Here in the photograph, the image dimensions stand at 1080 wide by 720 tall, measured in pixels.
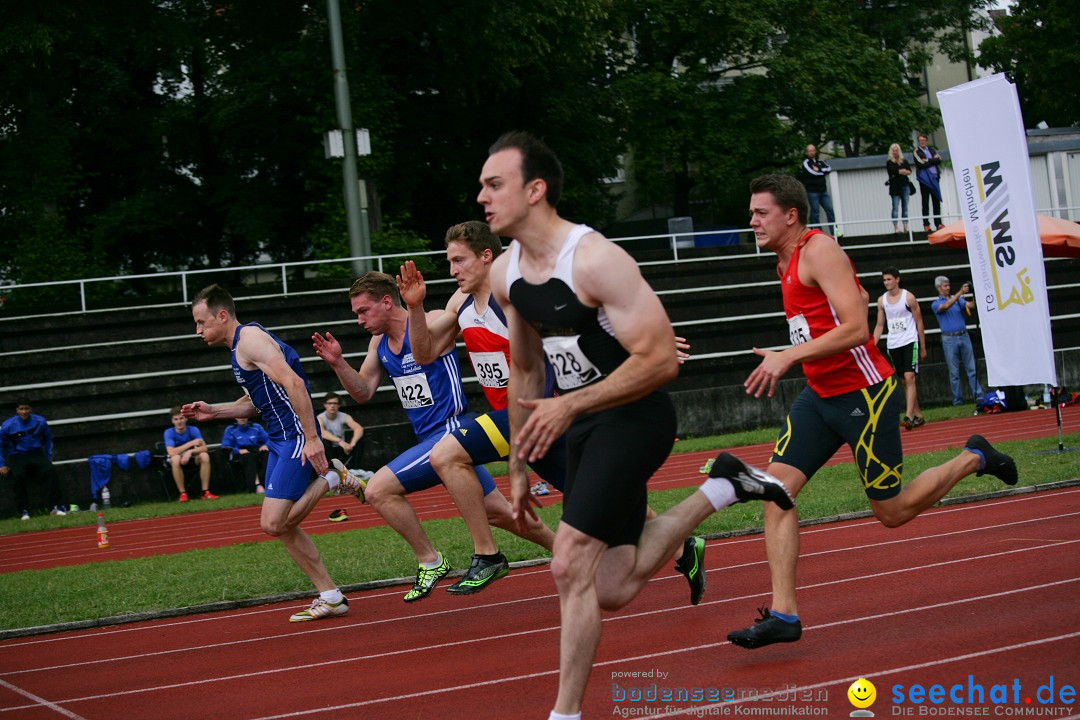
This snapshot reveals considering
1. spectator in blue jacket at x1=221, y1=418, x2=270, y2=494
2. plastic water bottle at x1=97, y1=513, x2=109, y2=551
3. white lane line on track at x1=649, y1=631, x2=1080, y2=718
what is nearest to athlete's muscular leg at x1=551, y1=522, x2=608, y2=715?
white lane line on track at x1=649, y1=631, x2=1080, y2=718

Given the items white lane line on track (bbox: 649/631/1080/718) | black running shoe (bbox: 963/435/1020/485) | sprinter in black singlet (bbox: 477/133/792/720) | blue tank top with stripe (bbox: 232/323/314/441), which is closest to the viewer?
sprinter in black singlet (bbox: 477/133/792/720)

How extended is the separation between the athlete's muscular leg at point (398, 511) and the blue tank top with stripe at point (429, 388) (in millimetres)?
498

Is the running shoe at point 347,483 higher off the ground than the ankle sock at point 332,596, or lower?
higher

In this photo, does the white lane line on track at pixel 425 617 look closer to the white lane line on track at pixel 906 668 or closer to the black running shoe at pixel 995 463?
the black running shoe at pixel 995 463

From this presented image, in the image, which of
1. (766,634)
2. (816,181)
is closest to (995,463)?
(766,634)

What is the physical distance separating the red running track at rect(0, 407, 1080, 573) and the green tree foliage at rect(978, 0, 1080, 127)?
29.9 meters

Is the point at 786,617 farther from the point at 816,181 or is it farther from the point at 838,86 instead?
the point at 838,86

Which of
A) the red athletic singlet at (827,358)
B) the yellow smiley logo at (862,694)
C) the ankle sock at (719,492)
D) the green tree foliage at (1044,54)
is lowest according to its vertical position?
the yellow smiley logo at (862,694)

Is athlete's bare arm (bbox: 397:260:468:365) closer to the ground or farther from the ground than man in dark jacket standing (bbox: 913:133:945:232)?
closer to the ground

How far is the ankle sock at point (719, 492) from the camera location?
5.19 meters

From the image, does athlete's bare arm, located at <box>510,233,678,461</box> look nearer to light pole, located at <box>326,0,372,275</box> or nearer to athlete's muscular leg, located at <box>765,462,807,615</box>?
athlete's muscular leg, located at <box>765,462,807,615</box>

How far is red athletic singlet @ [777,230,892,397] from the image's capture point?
5941 mm

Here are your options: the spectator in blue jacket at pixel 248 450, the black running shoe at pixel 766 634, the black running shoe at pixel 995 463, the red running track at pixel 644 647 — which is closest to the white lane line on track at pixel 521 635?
the red running track at pixel 644 647

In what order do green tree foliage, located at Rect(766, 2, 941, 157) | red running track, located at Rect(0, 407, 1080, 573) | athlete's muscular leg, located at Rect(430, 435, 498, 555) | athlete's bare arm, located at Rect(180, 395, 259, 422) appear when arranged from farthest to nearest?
1. green tree foliage, located at Rect(766, 2, 941, 157)
2. red running track, located at Rect(0, 407, 1080, 573)
3. athlete's bare arm, located at Rect(180, 395, 259, 422)
4. athlete's muscular leg, located at Rect(430, 435, 498, 555)
